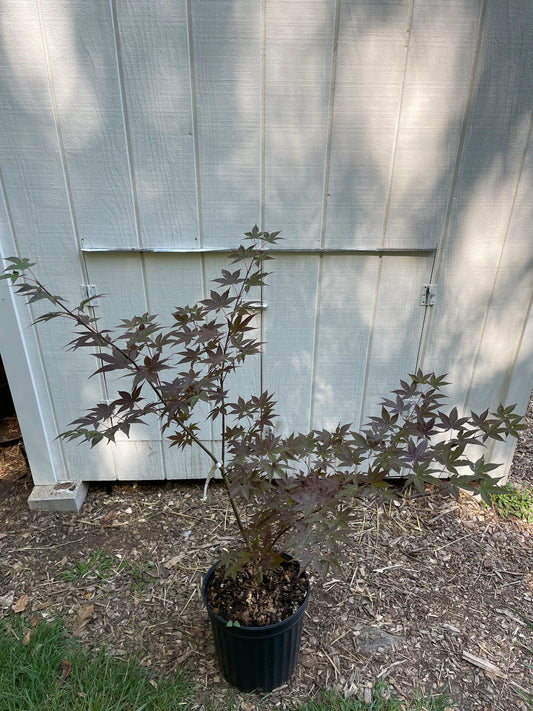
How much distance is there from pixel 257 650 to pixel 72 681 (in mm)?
626

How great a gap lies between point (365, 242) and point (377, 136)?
0.40 meters

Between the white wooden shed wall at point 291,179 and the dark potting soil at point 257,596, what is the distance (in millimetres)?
829

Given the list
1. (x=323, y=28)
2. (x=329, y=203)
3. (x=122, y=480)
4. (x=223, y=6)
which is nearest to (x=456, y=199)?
(x=329, y=203)

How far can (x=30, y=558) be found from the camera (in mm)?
1990

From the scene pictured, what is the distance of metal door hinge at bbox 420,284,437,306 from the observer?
2008mm

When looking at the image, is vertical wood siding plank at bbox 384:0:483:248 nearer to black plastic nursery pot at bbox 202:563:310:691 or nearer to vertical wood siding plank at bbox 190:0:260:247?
vertical wood siding plank at bbox 190:0:260:247

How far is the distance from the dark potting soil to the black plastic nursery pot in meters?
0.03

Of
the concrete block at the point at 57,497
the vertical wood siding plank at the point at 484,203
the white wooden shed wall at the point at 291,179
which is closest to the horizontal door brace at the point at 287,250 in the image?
the white wooden shed wall at the point at 291,179

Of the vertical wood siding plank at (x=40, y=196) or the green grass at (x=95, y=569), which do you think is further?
the green grass at (x=95, y=569)

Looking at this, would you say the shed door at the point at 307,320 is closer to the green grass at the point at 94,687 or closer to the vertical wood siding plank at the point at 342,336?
the vertical wood siding plank at the point at 342,336

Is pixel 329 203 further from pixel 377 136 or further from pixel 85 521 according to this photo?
pixel 85 521

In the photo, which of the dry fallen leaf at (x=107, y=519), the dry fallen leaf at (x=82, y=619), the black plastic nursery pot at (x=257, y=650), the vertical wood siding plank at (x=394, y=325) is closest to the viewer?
the black plastic nursery pot at (x=257, y=650)

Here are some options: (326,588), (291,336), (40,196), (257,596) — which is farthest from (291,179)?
(326,588)

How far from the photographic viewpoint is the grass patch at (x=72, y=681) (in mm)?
1419
